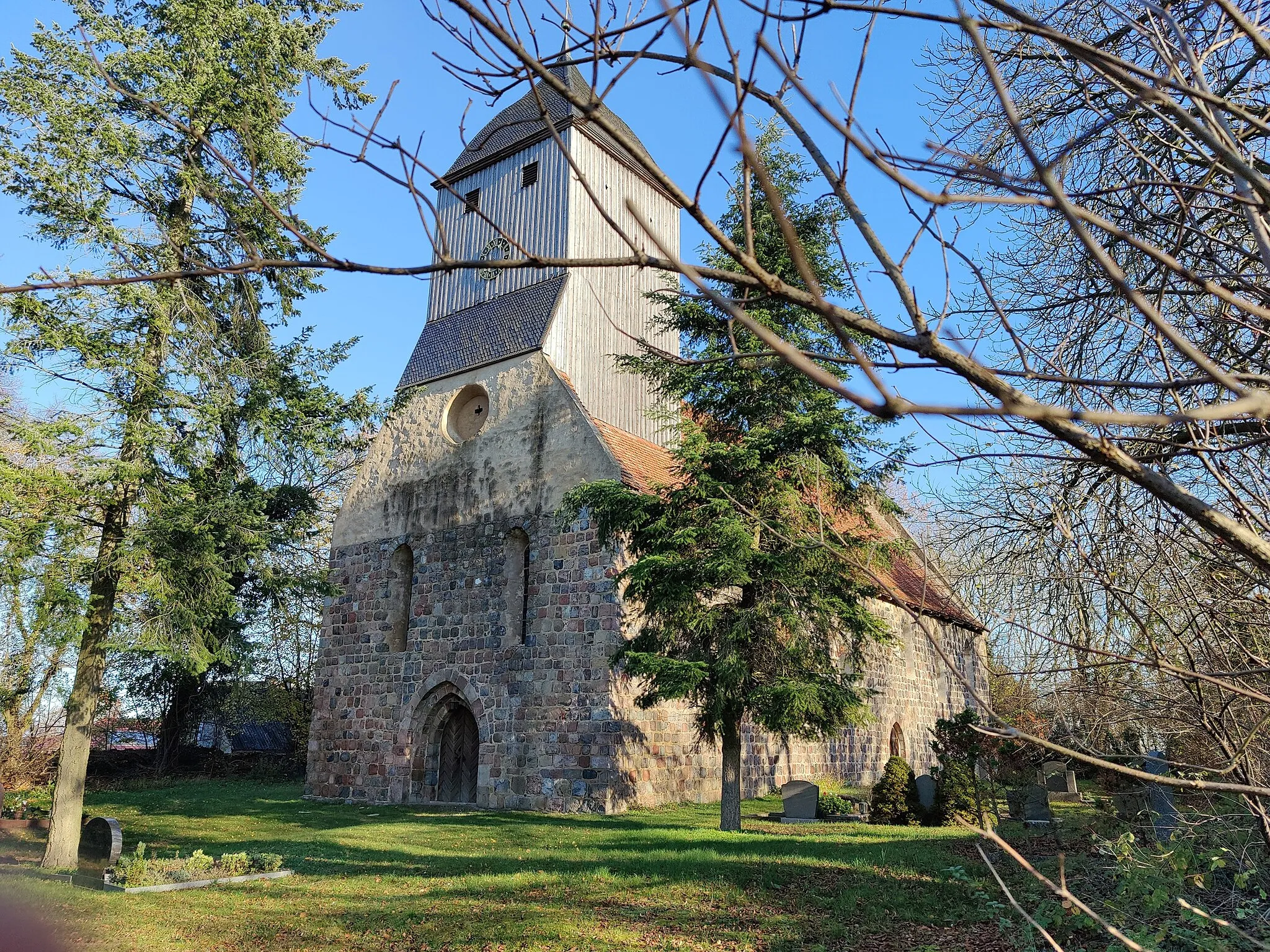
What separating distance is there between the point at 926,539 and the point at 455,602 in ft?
38.7

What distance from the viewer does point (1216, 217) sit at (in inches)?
155

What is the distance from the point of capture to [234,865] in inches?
358

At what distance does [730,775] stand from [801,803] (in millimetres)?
1957

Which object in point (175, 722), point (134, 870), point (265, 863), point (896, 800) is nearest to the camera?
point (134, 870)

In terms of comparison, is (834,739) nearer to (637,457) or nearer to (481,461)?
(637,457)

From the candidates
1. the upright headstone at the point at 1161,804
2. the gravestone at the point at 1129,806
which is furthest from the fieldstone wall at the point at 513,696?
the upright headstone at the point at 1161,804

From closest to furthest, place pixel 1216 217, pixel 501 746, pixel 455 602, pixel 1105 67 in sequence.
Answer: pixel 1105 67, pixel 1216 217, pixel 501 746, pixel 455 602

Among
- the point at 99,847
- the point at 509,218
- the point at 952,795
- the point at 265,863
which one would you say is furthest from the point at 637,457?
the point at 99,847

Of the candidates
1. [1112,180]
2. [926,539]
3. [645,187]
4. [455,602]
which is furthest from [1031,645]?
[645,187]

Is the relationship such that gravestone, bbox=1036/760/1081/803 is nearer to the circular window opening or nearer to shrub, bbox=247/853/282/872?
the circular window opening

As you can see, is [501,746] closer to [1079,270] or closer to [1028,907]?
[1028,907]

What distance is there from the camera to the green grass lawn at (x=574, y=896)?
6492mm

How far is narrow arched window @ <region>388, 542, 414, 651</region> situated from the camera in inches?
682

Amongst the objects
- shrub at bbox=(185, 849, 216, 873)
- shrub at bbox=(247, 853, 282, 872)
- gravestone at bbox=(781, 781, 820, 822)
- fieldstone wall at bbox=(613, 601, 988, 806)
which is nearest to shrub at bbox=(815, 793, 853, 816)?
gravestone at bbox=(781, 781, 820, 822)
